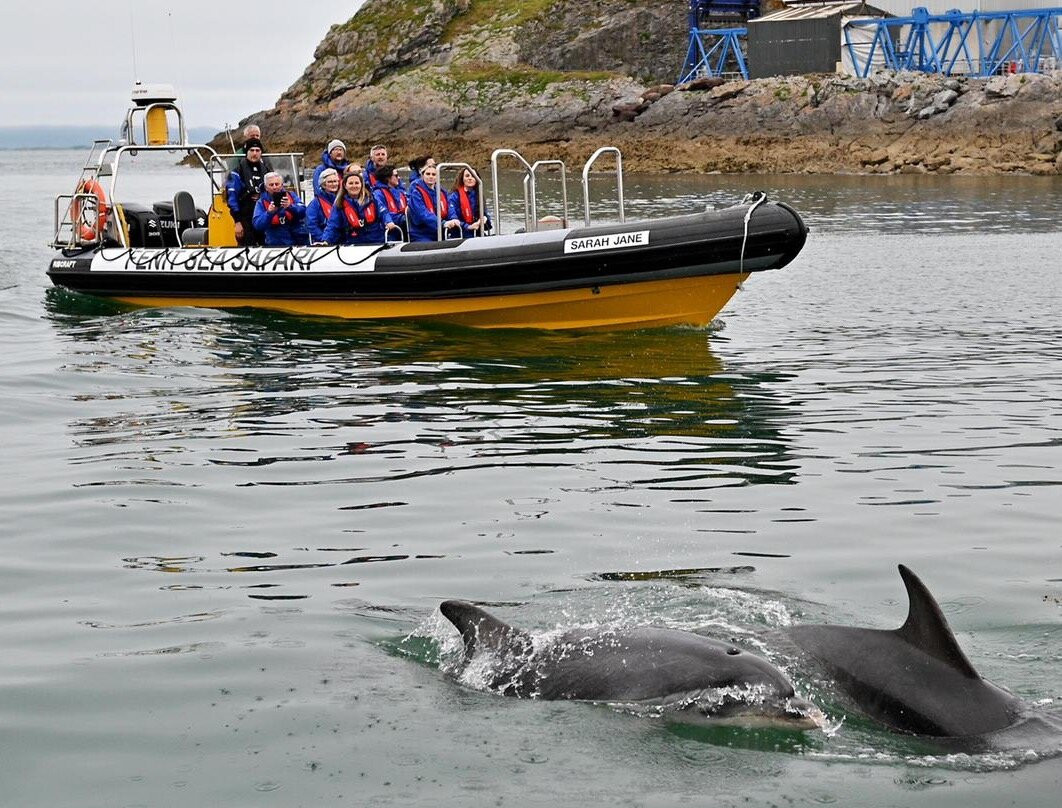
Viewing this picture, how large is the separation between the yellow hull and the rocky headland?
112 feet

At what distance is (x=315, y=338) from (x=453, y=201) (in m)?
2.43

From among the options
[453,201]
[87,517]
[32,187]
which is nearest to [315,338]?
[453,201]

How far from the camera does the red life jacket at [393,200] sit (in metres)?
16.7

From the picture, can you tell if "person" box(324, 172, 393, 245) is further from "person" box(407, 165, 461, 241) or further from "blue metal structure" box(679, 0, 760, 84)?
"blue metal structure" box(679, 0, 760, 84)

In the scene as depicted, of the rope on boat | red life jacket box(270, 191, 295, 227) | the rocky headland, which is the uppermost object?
the rocky headland

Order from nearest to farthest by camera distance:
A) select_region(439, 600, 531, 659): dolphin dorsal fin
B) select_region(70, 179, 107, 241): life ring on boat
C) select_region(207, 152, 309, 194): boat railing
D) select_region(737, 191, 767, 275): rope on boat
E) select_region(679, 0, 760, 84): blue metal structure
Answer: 1. select_region(439, 600, 531, 659): dolphin dorsal fin
2. select_region(737, 191, 767, 275): rope on boat
3. select_region(207, 152, 309, 194): boat railing
4. select_region(70, 179, 107, 241): life ring on boat
5. select_region(679, 0, 760, 84): blue metal structure

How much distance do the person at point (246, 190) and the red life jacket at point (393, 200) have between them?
1.58m

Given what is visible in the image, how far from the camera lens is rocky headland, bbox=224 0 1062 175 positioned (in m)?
49.2

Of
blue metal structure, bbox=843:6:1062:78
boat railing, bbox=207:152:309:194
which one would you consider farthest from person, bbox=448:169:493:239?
blue metal structure, bbox=843:6:1062:78

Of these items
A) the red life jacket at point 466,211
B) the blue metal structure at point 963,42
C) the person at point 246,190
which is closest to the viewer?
the red life jacket at point 466,211

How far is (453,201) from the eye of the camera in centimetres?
1698

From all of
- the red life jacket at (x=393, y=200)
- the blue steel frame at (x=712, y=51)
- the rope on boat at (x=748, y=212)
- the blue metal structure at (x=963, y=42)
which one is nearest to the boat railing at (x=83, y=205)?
the red life jacket at (x=393, y=200)

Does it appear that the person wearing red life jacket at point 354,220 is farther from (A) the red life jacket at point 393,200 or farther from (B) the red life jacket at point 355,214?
(A) the red life jacket at point 393,200

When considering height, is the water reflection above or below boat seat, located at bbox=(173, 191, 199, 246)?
below
